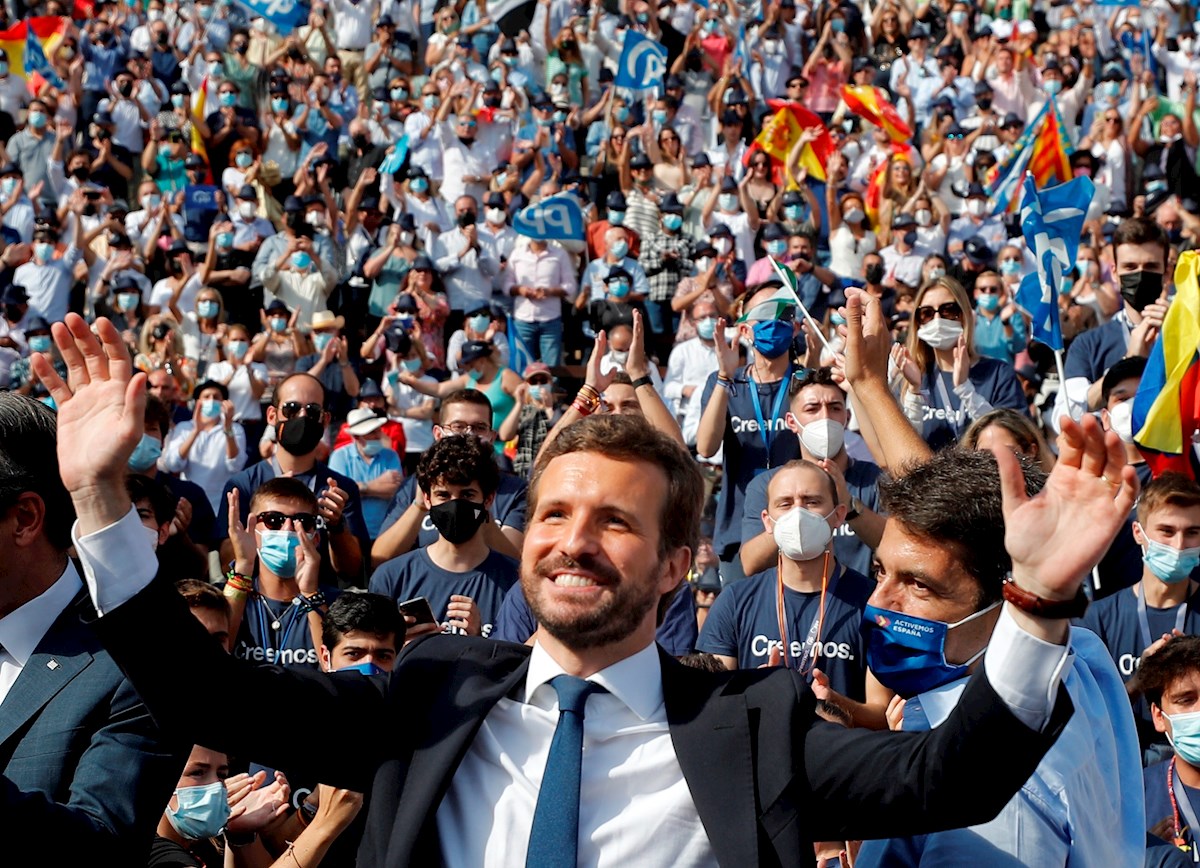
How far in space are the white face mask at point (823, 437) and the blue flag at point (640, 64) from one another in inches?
401

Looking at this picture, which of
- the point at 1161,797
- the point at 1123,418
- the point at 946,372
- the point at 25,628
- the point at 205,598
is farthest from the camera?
the point at 946,372

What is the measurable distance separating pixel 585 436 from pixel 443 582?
4114 millimetres

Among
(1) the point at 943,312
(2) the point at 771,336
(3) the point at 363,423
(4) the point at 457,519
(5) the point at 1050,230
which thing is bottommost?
(3) the point at 363,423

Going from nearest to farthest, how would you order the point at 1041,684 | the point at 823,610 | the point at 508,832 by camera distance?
the point at 1041,684 → the point at 508,832 → the point at 823,610

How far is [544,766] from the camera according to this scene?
2.86 m

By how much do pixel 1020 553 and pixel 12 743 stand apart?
74.8 inches

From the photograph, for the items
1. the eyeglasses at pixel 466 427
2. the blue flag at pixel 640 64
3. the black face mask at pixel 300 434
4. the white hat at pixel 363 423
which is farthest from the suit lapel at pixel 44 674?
the blue flag at pixel 640 64

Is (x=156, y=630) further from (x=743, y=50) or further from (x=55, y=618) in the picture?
(x=743, y=50)

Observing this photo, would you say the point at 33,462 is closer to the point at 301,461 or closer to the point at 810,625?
the point at 810,625

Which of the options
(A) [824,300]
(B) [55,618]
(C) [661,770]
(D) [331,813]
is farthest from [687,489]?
→ (A) [824,300]

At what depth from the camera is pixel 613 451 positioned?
3.03 meters

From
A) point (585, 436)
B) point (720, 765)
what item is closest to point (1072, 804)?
point (720, 765)

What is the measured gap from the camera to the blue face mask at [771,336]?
838cm

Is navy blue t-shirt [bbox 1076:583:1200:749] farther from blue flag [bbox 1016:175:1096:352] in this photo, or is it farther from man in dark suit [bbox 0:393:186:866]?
man in dark suit [bbox 0:393:186:866]
